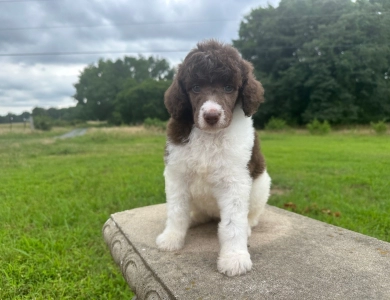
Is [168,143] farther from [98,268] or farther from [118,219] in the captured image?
[98,268]

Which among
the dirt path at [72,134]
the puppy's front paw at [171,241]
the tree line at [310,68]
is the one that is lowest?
the puppy's front paw at [171,241]

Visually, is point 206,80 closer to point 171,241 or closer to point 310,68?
point 171,241

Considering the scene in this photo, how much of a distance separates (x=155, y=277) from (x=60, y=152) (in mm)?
7057

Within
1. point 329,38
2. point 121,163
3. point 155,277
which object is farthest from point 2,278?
point 329,38

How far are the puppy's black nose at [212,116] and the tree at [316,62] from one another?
1232cm

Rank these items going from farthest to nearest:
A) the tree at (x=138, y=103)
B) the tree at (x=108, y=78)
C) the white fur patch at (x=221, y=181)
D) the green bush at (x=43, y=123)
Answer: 1. the tree at (x=108, y=78)
2. the tree at (x=138, y=103)
3. the green bush at (x=43, y=123)
4. the white fur patch at (x=221, y=181)

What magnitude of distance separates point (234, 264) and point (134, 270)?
72 cm

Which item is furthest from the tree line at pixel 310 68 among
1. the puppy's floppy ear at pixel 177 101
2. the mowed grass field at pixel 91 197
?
the puppy's floppy ear at pixel 177 101

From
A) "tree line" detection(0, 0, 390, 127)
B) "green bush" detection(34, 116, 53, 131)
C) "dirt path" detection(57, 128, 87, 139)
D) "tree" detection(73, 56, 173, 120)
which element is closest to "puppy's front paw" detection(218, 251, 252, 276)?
"green bush" detection(34, 116, 53, 131)

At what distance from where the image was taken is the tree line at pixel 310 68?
16.0m

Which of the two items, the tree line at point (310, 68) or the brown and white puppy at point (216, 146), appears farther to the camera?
the tree line at point (310, 68)

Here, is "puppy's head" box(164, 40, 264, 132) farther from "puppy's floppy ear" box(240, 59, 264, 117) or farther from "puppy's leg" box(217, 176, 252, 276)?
"puppy's leg" box(217, 176, 252, 276)

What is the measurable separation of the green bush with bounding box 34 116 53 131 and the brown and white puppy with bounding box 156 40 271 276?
519 centimetres

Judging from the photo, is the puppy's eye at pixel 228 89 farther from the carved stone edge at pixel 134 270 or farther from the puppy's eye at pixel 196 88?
the carved stone edge at pixel 134 270
